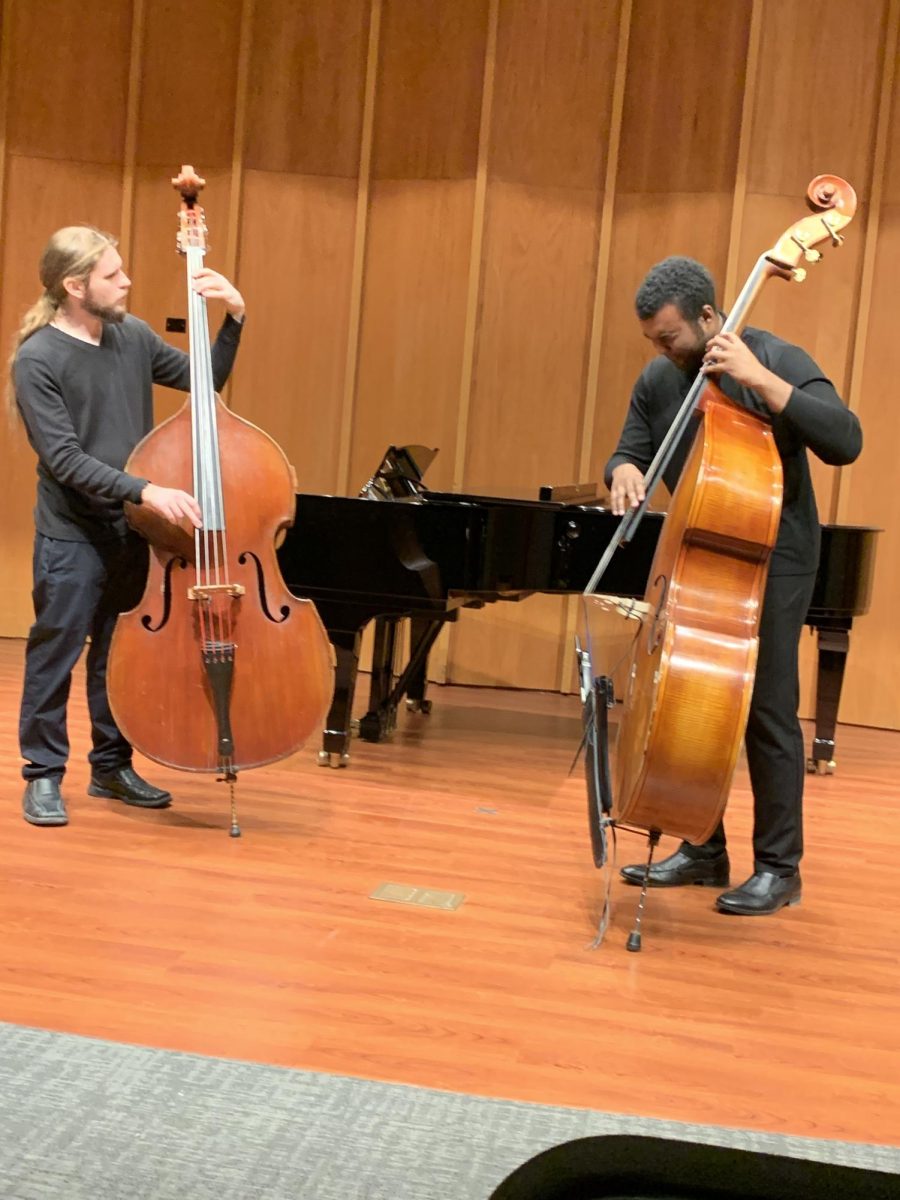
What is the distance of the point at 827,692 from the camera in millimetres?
5336

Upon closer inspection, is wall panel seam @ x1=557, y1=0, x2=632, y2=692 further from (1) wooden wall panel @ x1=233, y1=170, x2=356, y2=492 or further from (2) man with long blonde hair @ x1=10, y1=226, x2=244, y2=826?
(2) man with long blonde hair @ x1=10, y1=226, x2=244, y2=826

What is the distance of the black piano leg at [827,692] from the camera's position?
5277 mm

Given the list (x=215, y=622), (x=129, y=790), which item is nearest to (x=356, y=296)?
(x=129, y=790)

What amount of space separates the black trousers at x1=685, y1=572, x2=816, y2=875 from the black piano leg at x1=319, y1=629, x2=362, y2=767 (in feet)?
5.80

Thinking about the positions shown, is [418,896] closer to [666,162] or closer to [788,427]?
[788,427]

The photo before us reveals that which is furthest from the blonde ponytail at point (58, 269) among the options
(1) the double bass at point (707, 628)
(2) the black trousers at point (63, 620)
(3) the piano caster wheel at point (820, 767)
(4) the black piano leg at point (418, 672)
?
(3) the piano caster wheel at point (820, 767)

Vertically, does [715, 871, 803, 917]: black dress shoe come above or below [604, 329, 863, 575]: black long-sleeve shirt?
below

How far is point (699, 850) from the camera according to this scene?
3535 mm

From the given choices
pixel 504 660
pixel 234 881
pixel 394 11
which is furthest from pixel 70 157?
pixel 234 881

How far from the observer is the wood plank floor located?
7.79 ft

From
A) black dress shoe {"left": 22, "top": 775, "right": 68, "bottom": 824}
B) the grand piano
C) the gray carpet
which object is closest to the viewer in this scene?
the gray carpet

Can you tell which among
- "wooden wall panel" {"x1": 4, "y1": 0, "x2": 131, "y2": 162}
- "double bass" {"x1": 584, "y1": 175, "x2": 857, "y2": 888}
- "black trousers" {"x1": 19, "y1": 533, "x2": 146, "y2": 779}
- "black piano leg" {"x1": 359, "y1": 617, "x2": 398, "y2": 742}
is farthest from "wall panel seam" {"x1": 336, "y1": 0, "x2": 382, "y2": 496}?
"double bass" {"x1": 584, "y1": 175, "x2": 857, "y2": 888}

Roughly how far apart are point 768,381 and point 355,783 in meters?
2.13

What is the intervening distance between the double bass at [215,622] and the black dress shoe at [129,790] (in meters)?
0.45
